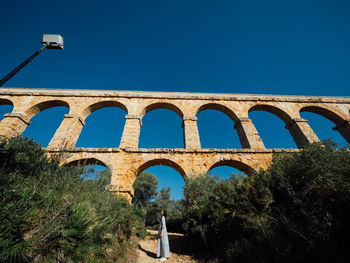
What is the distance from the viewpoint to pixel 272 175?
13.4ft

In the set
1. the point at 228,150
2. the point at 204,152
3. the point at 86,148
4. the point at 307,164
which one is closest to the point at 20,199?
the point at 307,164

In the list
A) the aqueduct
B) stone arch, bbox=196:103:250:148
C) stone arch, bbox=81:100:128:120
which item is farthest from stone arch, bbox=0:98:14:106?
stone arch, bbox=196:103:250:148

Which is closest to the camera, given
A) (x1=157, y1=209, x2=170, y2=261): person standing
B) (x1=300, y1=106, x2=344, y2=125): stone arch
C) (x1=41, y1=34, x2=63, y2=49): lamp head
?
(x1=41, y1=34, x2=63, y2=49): lamp head

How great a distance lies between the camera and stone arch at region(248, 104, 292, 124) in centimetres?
1052

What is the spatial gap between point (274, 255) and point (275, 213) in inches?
41.6

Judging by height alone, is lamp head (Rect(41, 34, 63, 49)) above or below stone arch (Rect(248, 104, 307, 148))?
below

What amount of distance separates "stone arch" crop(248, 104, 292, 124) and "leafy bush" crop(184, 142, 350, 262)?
6952 mm

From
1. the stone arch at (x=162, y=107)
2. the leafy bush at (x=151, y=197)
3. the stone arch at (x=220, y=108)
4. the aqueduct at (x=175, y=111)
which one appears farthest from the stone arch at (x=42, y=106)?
the leafy bush at (x=151, y=197)

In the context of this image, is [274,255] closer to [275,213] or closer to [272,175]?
[275,213]

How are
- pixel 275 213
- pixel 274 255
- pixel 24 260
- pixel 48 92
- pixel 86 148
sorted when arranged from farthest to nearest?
pixel 48 92
pixel 86 148
pixel 275 213
pixel 274 255
pixel 24 260

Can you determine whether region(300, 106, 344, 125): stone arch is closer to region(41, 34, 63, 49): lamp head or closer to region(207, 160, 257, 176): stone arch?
region(207, 160, 257, 176): stone arch

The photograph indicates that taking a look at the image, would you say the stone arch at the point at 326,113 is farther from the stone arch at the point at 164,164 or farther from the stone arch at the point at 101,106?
the stone arch at the point at 101,106

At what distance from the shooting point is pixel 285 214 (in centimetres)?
314

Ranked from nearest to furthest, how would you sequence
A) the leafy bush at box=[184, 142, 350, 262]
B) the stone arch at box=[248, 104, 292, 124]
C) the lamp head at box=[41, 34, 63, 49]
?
the leafy bush at box=[184, 142, 350, 262] < the lamp head at box=[41, 34, 63, 49] < the stone arch at box=[248, 104, 292, 124]
